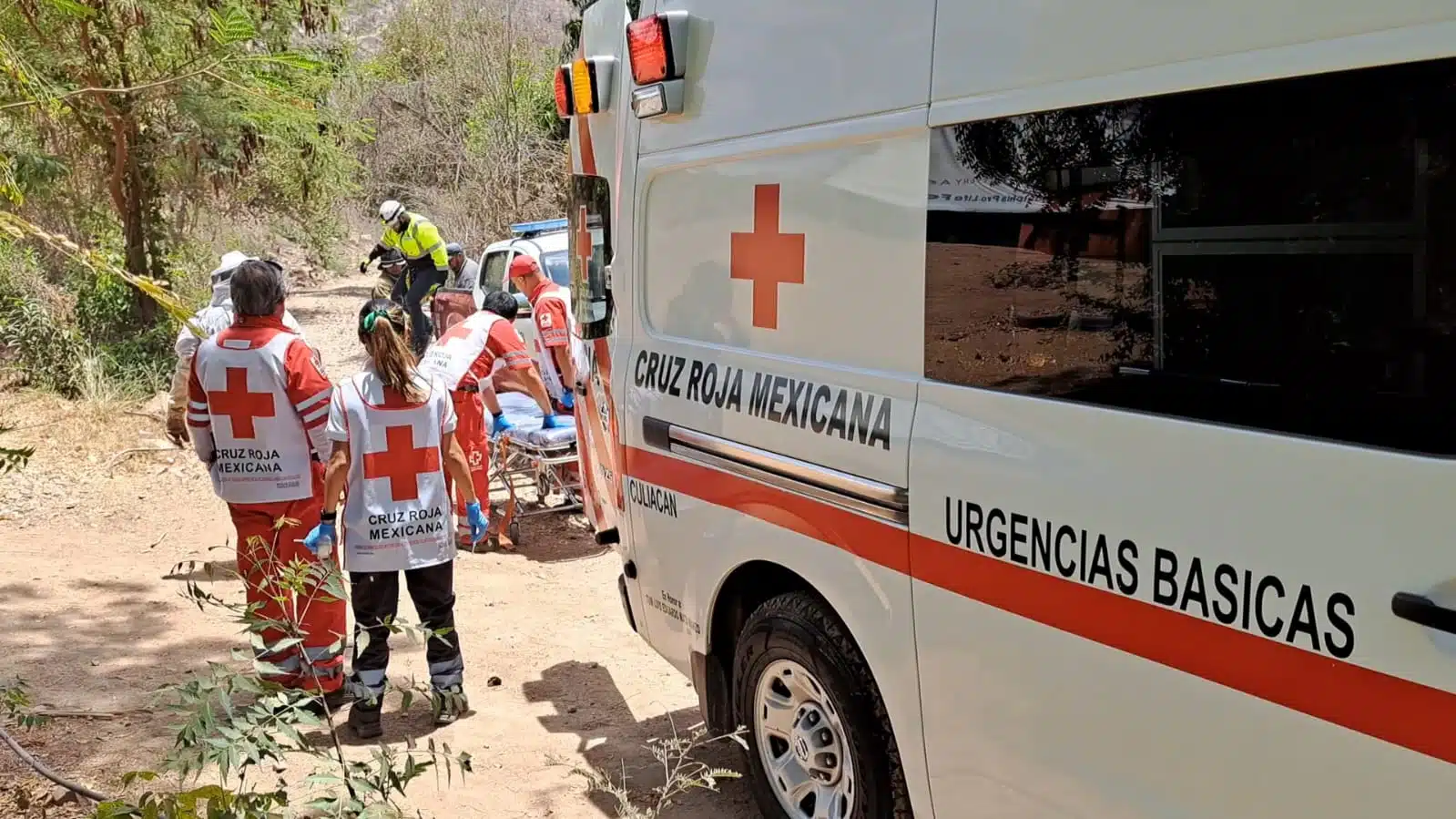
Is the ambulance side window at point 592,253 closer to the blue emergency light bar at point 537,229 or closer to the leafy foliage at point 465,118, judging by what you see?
the blue emergency light bar at point 537,229

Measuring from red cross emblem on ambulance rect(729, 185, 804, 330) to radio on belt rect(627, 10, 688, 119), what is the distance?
636 mm

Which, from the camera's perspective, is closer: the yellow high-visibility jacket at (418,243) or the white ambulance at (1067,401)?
the white ambulance at (1067,401)

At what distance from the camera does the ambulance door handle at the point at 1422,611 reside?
1.71m

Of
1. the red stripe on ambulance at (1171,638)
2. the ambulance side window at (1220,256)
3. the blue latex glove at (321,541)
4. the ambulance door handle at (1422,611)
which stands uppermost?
the ambulance side window at (1220,256)

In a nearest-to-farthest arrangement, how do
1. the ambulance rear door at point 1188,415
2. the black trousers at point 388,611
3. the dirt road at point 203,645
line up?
the ambulance rear door at point 1188,415, the dirt road at point 203,645, the black trousers at point 388,611

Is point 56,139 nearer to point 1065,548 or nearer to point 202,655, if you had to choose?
point 202,655

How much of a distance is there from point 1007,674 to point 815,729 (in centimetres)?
97

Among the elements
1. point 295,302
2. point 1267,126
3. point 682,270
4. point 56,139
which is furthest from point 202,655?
point 295,302

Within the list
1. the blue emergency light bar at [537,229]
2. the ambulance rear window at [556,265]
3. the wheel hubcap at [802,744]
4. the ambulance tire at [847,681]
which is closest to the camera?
the ambulance tire at [847,681]

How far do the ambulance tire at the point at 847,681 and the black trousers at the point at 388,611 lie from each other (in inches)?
67.8

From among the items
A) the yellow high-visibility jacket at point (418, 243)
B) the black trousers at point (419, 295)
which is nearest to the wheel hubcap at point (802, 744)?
the black trousers at point (419, 295)

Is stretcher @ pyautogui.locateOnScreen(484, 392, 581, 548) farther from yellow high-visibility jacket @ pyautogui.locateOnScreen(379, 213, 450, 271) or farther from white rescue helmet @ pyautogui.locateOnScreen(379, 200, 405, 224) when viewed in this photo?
white rescue helmet @ pyautogui.locateOnScreen(379, 200, 405, 224)

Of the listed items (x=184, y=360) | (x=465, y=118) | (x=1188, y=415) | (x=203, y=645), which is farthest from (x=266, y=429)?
(x=465, y=118)

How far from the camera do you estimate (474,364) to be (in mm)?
7027
